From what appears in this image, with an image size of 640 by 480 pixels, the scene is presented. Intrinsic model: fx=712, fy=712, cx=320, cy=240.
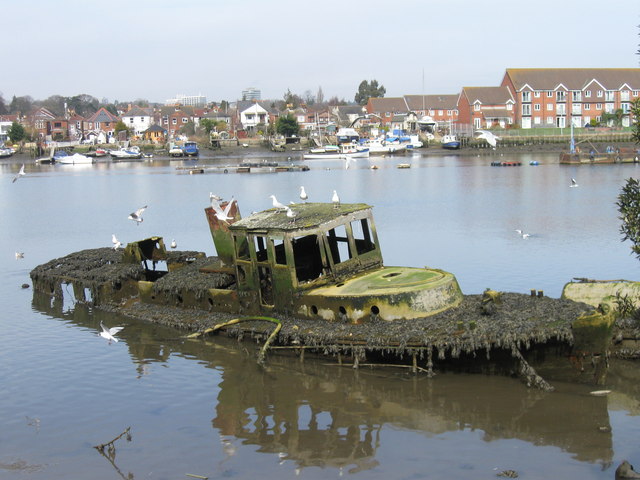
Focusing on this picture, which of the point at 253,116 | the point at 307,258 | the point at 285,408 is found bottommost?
the point at 285,408

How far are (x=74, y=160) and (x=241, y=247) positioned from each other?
106 metres

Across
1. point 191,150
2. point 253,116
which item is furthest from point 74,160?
point 253,116

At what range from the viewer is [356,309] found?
1541cm

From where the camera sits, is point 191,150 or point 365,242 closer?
point 365,242

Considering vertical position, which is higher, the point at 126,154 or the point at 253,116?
the point at 253,116

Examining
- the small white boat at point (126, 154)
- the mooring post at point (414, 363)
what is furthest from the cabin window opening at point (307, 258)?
the small white boat at point (126, 154)

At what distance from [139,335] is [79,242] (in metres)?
18.9

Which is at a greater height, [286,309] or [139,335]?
[286,309]

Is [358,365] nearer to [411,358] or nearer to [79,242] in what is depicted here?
[411,358]

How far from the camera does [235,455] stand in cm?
1249

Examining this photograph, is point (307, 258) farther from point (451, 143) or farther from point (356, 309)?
point (451, 143)

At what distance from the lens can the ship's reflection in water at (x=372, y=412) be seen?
40.8ft

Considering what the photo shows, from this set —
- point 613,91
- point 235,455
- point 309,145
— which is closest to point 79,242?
point 235,455

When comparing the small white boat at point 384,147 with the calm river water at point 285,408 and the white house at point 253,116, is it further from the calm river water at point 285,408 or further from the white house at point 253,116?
the calm river water at point 285,408
